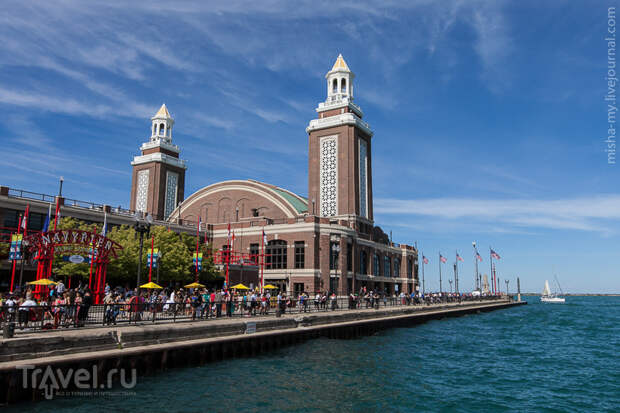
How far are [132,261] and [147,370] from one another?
78.6ft

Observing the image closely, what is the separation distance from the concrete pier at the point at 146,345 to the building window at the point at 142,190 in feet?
202

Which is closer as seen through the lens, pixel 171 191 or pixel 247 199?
pixel 247 199

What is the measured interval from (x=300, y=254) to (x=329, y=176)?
51.8 feet

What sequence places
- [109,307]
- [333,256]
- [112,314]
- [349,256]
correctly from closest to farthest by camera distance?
[112,314] → [109,307] → [333,256] → [349,256]

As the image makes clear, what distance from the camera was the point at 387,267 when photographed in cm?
7800

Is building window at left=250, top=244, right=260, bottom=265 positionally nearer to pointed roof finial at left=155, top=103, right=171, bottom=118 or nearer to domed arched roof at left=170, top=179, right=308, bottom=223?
domed arched roof at left=170, top=179, right=308, bottom=223

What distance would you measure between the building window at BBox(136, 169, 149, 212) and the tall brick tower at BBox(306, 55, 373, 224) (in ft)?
115

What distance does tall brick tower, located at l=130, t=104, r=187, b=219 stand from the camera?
3337 inches

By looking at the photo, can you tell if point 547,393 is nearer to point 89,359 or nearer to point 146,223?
point 89,359

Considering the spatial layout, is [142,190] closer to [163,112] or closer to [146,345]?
[163,112]

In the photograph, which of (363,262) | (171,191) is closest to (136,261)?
A: (363,262)

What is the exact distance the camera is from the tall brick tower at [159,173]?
278 ft

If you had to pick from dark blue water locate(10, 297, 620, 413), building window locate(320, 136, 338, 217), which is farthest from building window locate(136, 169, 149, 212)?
dark blue water locate(10, 297, 620, 413)

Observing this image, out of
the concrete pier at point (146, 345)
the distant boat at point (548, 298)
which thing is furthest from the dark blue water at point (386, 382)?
the distant boat at point (548, 298)
